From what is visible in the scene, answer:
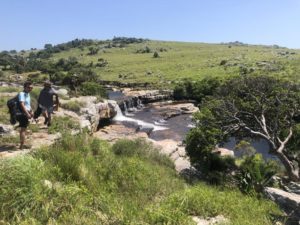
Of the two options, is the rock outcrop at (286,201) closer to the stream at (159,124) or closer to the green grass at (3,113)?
the green grass at (3,113)

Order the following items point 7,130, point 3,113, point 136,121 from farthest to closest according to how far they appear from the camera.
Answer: point 136,121, point 3,113, point 7,130

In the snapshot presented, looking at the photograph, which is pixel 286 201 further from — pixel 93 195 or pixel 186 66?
pixel 186 66

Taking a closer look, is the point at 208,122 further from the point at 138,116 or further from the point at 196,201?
the point at 138,116

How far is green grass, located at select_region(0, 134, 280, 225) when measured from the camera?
265 inches

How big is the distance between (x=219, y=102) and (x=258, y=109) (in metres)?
2.40

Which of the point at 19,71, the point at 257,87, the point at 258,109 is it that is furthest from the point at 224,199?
the point at 19,71

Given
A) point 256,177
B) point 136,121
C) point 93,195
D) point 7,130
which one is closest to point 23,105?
point 7,130

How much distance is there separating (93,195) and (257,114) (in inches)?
675

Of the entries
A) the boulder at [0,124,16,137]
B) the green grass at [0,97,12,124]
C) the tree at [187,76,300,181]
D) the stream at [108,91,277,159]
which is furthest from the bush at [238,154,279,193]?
the green grass at [0,97,12,124]

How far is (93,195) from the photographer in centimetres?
814

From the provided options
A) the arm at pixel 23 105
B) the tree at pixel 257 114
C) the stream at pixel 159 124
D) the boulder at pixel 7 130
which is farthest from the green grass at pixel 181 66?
the arm at pixel 23 105

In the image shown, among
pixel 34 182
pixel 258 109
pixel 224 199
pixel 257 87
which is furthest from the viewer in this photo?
pixel 257 87

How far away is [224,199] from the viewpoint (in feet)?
32.9

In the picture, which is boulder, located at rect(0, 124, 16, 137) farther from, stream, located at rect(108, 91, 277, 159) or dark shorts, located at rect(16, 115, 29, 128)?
stream, located at rect(108, 91, 277, 159)
